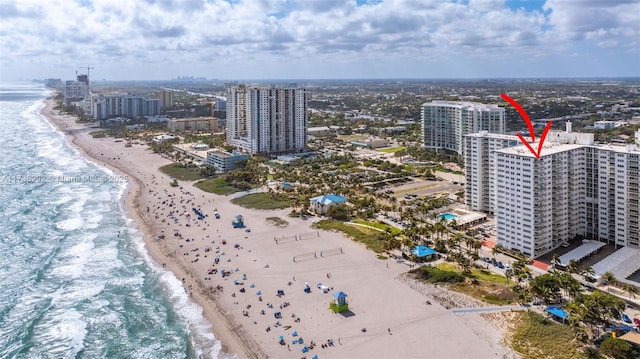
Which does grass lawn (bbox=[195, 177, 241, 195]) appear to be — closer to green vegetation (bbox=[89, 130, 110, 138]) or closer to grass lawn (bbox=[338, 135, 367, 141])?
grass lawn (bbox=[338, 135, 367, 141])

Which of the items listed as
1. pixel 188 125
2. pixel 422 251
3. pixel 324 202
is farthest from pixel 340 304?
pixel 188 125

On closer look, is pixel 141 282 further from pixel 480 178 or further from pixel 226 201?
pixel 480 178

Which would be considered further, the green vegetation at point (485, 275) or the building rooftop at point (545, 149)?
the building rooftop at point (545, 149)

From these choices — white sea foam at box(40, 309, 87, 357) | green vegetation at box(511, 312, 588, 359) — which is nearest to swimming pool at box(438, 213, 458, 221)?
green vegetation at box(511, 312, 588, 359)

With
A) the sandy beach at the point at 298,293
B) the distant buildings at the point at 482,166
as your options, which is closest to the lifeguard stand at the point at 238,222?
the sandy beach at the point at 298,293

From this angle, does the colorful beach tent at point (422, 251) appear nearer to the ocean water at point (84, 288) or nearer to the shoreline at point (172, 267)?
the shoreline at point (172, 267)

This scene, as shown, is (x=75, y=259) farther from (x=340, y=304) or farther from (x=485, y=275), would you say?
(x=485, y=275)

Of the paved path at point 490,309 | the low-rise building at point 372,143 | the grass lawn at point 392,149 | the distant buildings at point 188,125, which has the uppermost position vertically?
the distant buildings at point 188,125
